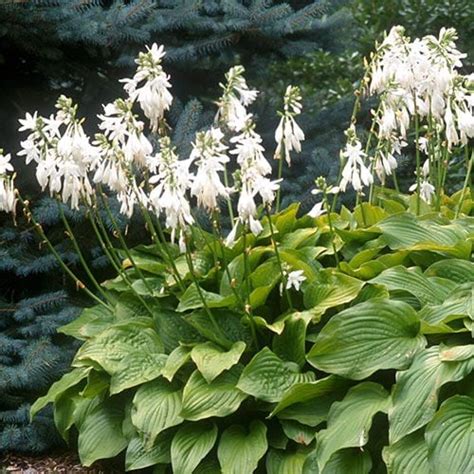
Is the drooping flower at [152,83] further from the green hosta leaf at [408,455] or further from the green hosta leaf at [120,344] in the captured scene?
the green hosta leaf at [408,455]

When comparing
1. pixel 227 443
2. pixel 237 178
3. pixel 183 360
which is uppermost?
pixel 237 178

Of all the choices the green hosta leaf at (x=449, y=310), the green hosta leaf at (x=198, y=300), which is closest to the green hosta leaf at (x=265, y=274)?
the green hosta leaf at (x=198, y=300)

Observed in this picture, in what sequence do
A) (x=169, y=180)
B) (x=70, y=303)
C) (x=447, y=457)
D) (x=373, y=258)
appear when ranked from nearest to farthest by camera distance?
(x=447, y=457)
(x=169, y=180)
(x=373, y=258)
(x=70, y=303)

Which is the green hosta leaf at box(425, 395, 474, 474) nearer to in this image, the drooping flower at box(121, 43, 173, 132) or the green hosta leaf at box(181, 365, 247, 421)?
the green hosta leaf at box(181, 365, 247, 421)

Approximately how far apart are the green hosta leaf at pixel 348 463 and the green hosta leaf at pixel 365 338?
31 centimetres

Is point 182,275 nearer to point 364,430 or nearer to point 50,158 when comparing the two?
point 50,158

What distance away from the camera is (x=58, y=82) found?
6.63m

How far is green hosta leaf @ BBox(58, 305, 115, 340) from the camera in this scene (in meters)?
4.95

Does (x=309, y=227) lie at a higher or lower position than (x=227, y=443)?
higher

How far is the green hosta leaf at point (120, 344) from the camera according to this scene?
4.45 metres

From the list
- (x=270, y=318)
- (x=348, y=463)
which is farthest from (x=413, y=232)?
(x=348, y=463)

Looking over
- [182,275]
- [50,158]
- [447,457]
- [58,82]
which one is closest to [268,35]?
[58,82]

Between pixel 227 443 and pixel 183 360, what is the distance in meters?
0.43

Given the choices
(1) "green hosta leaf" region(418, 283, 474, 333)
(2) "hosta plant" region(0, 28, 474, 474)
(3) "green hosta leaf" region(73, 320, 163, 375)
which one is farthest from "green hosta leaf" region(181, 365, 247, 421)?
(1) "green hosta leaf" region(418, 283, 474, 333)
